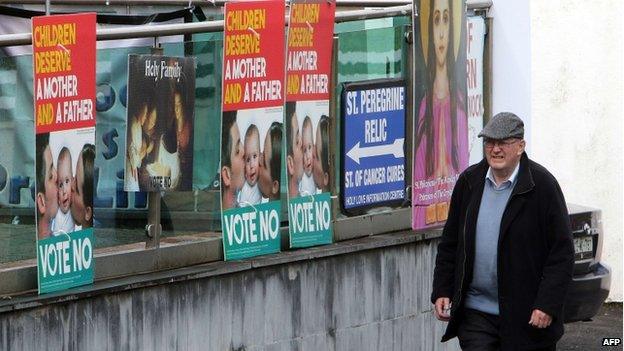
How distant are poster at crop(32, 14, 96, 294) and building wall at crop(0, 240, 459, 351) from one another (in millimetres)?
230

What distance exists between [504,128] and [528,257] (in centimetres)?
60

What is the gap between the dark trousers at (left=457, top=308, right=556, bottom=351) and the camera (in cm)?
718

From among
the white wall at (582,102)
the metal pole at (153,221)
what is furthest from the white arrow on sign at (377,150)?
the white wall at (582,102)

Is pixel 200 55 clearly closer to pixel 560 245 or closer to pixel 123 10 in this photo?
pixel 560 245

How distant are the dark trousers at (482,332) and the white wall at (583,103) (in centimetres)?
660

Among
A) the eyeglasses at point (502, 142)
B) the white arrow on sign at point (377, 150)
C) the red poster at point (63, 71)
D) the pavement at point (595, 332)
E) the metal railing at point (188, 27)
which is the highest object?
the metal railing at point (188, 27)

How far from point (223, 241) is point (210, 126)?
63 cm

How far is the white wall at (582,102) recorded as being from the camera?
13.7 m

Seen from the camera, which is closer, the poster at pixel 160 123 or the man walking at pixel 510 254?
the man walking at pixel 510 254

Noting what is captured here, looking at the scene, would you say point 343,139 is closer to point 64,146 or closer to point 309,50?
point 309,50

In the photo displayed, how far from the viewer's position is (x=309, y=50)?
9.00m

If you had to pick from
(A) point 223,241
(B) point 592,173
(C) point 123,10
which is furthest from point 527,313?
(B) point 592,173

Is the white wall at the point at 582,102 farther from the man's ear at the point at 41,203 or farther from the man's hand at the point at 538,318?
the man's ear at the point at 41,203

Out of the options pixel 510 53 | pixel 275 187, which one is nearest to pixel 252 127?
pixel 275 187
